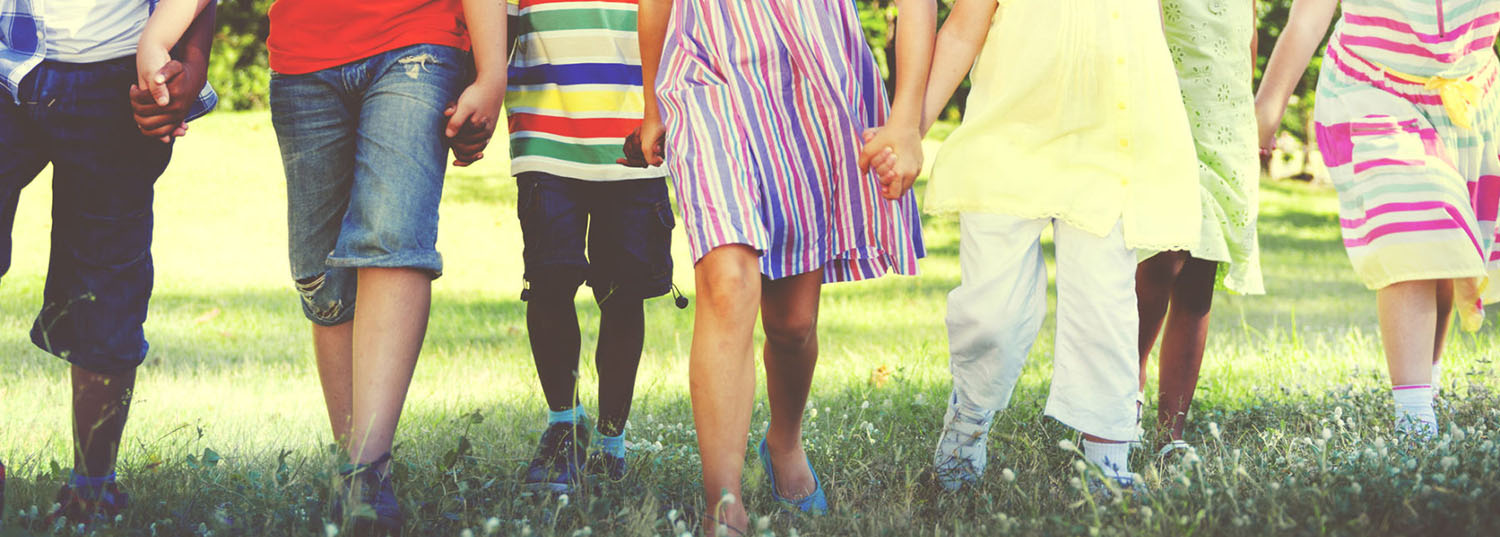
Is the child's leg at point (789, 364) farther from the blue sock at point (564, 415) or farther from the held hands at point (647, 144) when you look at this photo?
the blue sock at point (564, 415)

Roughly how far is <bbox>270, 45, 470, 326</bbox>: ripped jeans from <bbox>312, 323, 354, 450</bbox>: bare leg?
4 cm

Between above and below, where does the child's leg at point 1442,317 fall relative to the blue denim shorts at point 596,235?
below

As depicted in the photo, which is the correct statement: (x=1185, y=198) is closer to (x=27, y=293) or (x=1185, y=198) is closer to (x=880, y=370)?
(x=880, y=370)

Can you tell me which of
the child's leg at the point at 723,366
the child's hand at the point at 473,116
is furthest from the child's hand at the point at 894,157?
the child's hand at the point at 473,116

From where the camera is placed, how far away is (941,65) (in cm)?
360

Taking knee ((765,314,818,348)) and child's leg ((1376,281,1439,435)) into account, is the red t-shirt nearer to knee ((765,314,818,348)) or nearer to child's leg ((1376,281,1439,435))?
knee ((765,314,818,348))

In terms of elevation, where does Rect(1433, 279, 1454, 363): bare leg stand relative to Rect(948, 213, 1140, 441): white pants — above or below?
below

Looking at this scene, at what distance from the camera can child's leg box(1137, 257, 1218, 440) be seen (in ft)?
13.6

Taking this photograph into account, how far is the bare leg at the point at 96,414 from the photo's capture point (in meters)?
3.40

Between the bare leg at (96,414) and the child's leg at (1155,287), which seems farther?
the child's leg at (1155,287)

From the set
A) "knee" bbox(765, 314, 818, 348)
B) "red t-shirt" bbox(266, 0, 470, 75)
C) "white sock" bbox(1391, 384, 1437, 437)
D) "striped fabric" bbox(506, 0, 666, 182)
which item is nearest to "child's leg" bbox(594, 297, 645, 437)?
"striped fabric" bbox(506, 0, 666, 182)

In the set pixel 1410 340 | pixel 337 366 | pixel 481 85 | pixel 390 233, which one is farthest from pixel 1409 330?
pixel 337 366

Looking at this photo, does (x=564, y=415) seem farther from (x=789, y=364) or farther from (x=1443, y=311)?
(x=1443, y=311)

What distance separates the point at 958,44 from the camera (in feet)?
11.8
